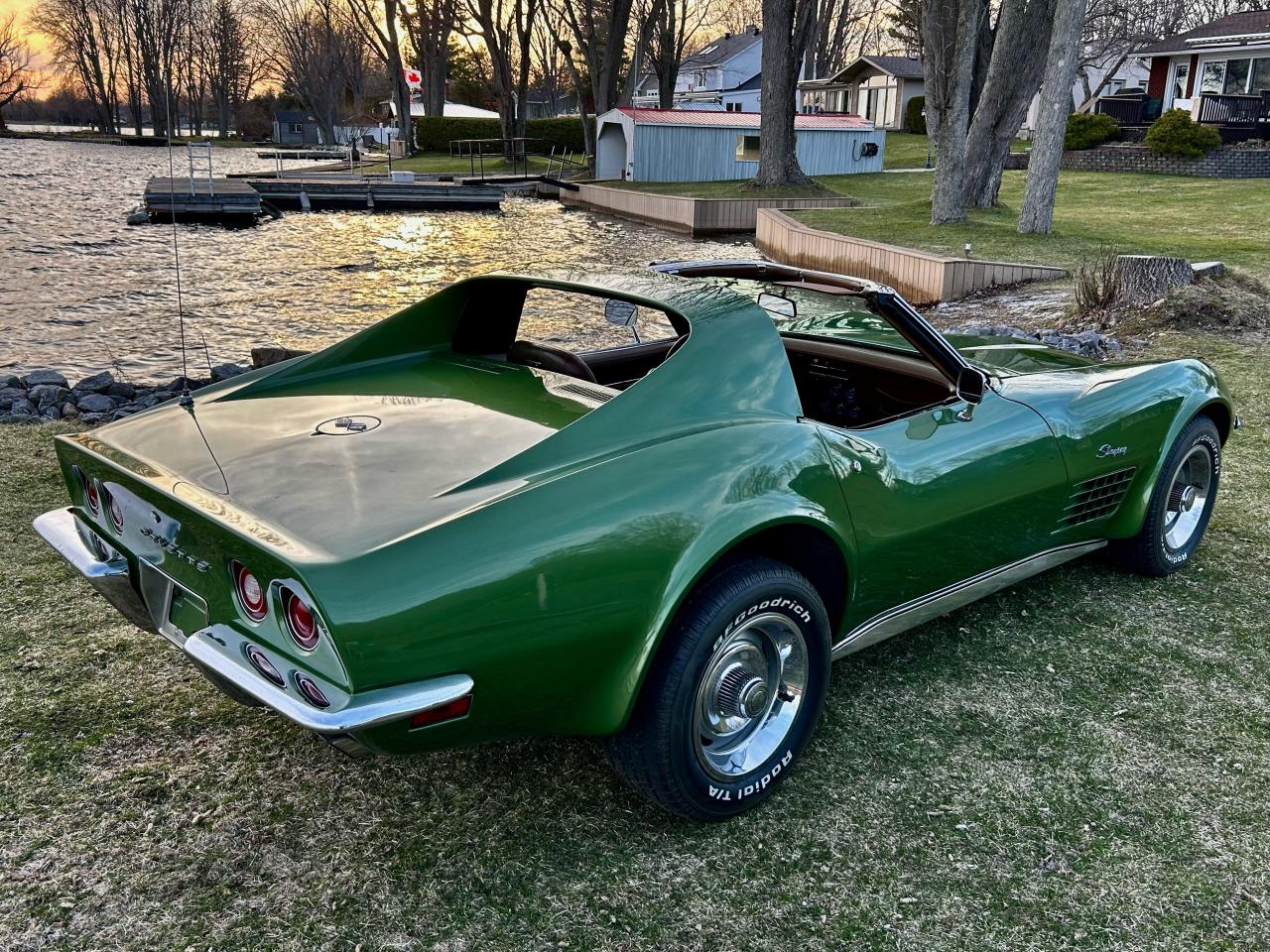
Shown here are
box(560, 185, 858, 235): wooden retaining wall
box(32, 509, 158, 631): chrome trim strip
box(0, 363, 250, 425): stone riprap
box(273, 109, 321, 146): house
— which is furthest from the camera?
box(273, 109, 321, 146): house

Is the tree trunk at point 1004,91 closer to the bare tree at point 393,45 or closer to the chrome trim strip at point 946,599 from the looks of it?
the chrome trim strip at point 946,599

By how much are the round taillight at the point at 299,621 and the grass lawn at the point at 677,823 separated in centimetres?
67

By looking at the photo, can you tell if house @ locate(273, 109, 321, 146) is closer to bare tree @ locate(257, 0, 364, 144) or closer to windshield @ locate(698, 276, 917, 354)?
bare tree @ locate(257, 0, 364, 144)

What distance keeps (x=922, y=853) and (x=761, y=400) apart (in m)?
1.23

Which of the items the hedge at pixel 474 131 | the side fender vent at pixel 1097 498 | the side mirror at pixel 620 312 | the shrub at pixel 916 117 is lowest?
the side fender vent at pixel 1097 498

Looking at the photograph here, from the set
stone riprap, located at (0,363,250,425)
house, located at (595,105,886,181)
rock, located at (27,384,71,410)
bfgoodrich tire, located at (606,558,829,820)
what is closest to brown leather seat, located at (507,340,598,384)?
bfgoodrich tire, located at (606,558,829,820)

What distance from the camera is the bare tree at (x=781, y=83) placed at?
22.8m

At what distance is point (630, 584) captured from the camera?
88.7 inches

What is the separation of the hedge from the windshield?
4525 cm

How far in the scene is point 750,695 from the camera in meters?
2.62

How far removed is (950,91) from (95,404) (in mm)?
14350

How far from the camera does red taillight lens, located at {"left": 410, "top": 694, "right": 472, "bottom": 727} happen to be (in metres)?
2.06

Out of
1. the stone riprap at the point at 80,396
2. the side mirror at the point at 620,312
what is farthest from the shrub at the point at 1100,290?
the side mirror at the point at 620,312

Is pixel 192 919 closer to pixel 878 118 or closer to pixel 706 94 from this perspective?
pixel 878 118
